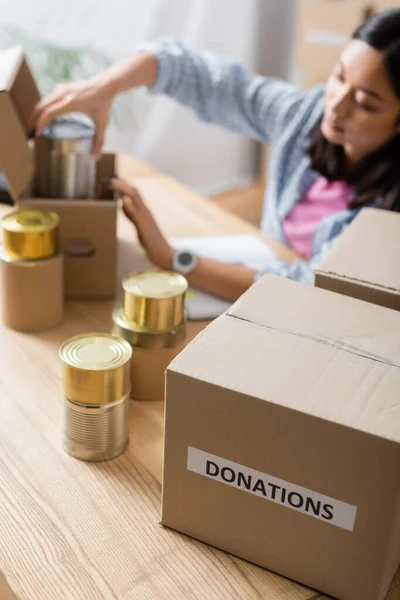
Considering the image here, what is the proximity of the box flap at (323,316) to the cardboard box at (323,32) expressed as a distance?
2358 mm

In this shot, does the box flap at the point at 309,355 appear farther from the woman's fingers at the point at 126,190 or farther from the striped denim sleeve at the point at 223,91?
the striped denim sleeve at the point at 223,91

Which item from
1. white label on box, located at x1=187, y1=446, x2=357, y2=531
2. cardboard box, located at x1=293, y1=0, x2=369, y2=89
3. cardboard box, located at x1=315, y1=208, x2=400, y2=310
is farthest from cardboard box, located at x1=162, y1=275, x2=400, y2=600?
cardboard box, located at x1=293, y1=0, x2=369, y2=89

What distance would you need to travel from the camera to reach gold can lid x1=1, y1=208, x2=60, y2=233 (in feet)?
3.40

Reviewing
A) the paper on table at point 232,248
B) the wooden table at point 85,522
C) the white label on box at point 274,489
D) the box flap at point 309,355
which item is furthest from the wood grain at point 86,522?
the paper on table at point 232,248

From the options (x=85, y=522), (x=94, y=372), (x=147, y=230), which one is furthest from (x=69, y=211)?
(x=85, y=522)

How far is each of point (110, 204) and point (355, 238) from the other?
15.8 inches

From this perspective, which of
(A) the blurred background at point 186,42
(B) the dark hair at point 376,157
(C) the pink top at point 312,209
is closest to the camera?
(B) the dark hair at point 376,157

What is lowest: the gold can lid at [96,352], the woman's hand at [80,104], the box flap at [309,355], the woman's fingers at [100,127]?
the gold can lid at [96,352]

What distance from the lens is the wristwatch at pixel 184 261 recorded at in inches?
50.5

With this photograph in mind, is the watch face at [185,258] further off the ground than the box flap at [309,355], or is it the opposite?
the box flap at [309,355]

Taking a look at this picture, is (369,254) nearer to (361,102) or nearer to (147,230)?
(147,230)

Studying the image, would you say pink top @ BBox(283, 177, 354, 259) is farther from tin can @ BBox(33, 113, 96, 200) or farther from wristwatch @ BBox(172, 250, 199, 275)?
tin can @ BBox(33, 113, 96, 200)

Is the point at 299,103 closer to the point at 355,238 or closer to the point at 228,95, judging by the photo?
the point at 228,95

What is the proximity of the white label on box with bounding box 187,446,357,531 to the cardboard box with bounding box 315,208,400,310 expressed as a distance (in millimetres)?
300
